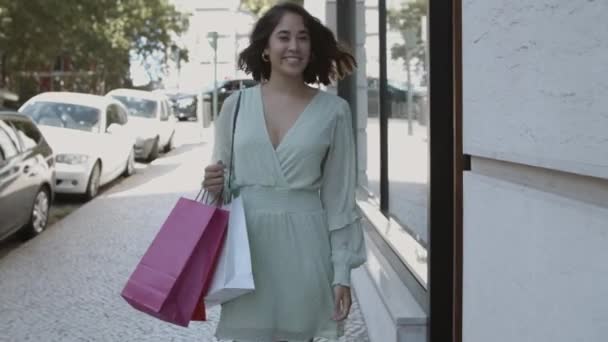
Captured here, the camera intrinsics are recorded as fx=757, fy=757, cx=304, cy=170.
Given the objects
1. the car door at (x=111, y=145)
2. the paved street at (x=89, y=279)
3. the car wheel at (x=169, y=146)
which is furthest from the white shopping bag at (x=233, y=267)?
the car wheel at (x=169, y=146)

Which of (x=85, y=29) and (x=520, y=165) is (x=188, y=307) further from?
(x=85, y=29)

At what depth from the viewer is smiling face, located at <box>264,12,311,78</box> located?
8.34ft

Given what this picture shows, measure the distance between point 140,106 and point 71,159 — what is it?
907 centimetres

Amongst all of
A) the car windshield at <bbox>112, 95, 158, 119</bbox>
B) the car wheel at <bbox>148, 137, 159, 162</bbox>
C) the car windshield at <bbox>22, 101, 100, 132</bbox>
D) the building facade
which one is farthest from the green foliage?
the car windshield at <bbox>112, 95, 158, 119</bbox>

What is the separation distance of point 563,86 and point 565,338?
1.80 ft

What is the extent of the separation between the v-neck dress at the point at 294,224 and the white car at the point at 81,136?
9.97 m

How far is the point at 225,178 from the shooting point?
8.50ft

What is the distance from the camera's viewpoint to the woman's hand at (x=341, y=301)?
97.1 inches

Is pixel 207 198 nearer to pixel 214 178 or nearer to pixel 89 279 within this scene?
pixel 214 178

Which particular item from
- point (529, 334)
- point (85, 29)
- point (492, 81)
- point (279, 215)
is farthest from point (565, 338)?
point (85, 29)

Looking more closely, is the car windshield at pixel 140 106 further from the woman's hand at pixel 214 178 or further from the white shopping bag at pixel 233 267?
the white shopping bag at pixel 233 267

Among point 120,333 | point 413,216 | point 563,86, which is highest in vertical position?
point 563,86

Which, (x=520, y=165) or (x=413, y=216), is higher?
(x=520, y=165)

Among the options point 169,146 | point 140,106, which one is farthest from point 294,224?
point 169,146
